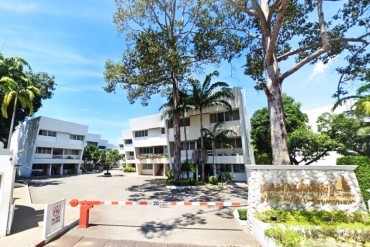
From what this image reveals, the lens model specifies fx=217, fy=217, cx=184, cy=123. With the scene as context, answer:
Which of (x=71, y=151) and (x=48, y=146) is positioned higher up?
(x=48, y=146)

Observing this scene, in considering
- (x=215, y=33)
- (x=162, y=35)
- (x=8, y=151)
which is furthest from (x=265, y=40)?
(x=8, y=151)

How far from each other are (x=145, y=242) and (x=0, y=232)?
5.61 meters

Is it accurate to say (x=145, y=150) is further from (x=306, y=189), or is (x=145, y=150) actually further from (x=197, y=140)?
(x=306, y=189)

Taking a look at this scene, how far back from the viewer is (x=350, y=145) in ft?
56.6

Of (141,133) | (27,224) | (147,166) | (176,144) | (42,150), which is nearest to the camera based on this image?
(27,224)

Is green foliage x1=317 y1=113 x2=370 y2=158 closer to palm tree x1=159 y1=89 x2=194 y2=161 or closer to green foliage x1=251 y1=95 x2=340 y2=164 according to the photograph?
green foliage x1=251 y1=95 x2=340 y2=164

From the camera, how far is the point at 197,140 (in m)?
28.0

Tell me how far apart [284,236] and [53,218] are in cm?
833

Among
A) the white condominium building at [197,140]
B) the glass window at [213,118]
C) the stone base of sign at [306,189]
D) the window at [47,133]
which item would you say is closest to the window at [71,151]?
the window at [47,133]

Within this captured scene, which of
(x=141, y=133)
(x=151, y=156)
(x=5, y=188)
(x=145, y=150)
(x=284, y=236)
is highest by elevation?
(x=141, y=133)

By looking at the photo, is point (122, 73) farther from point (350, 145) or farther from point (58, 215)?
point (350, 145)

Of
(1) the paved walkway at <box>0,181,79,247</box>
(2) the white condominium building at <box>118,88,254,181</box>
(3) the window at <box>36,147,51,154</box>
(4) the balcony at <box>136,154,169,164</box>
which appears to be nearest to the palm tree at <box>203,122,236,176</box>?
(2) the white condominium building at <box>118,88,254,181</box>

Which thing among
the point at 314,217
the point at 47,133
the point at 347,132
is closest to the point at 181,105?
the point at 347,132

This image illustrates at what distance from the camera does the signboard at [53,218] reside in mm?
7944
